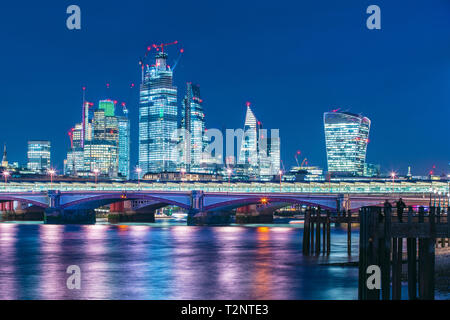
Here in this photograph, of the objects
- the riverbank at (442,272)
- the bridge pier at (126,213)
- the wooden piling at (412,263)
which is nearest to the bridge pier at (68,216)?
the bridge pier at (126,213)

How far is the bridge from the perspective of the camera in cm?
9256

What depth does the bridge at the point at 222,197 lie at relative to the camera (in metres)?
92.6

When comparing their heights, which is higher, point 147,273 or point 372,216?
point 372,216

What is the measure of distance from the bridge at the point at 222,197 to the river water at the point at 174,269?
22.5 metres

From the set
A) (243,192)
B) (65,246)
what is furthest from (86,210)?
(65,246)

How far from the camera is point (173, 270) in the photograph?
154 ft

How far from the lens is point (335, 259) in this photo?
4853cm

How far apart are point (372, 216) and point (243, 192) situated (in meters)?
70.3

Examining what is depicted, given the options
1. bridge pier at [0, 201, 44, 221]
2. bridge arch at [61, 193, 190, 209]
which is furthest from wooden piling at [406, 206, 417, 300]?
bridge pier at [0, 201, 44, 221]

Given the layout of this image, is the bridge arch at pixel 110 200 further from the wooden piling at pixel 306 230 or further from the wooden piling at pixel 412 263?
the wooden piling at pixel 412 263

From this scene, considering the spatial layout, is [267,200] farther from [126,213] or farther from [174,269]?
[174,269]
